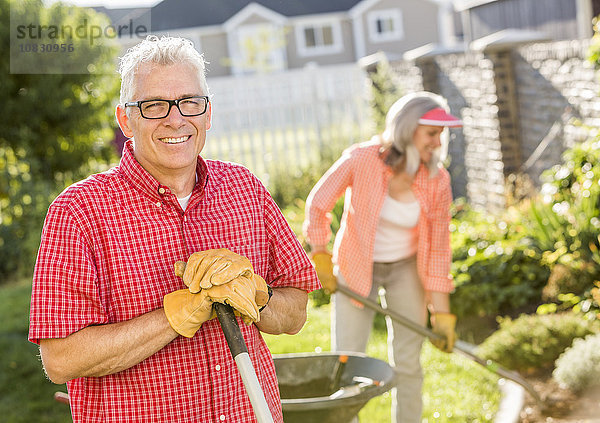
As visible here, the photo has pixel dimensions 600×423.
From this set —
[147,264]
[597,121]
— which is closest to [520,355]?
[597,121]

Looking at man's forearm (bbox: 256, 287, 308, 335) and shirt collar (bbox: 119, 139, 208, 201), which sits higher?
shirt collar (bbox: 119, 139, 208, 201)

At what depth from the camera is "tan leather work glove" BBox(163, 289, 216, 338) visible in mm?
1983

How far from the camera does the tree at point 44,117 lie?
10.1 meters

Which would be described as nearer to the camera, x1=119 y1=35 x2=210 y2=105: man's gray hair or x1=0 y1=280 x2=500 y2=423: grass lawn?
x1=119 y1=35 x2=210 y2=105: man's gray hair

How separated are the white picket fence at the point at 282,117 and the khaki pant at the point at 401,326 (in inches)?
290

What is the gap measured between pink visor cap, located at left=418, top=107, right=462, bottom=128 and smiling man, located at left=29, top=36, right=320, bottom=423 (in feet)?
6.01

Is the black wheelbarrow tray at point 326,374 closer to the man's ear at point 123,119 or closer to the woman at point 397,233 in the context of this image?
the woman at point 397,233

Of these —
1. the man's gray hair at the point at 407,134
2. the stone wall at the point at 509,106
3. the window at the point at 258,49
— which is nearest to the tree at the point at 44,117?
the stone wall at the point at 509,106

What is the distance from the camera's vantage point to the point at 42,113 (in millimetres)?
10992

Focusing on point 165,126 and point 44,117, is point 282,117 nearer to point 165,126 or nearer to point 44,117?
point 44,117

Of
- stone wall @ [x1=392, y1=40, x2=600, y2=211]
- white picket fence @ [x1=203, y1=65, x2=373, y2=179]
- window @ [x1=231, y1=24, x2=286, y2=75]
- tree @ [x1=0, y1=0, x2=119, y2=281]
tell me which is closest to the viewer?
stone wall @ [x1=392, y1=40, x2=600, y2=211]

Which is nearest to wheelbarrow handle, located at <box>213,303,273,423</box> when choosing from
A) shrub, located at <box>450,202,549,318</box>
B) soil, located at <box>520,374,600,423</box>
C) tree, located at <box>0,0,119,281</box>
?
soil, located at <box>520,374,600,423</box>

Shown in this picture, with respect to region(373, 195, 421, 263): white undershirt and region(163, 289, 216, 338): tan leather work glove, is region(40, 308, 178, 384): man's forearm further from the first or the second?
region(373, 195, 421, 263): white undershirt

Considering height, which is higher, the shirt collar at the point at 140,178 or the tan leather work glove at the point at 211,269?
the shirt collar at the point at 140,178
